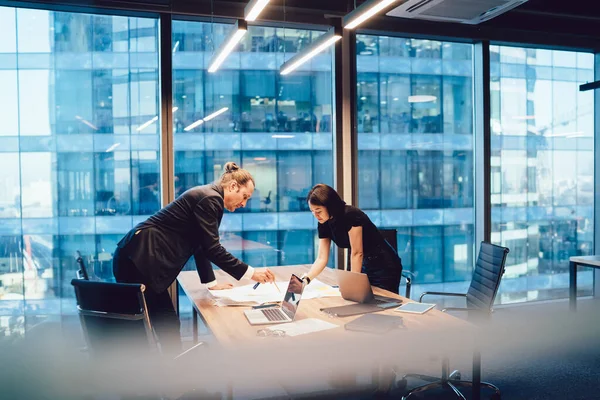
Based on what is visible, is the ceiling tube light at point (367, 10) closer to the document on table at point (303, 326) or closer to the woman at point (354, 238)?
the woman at point (354, 238)

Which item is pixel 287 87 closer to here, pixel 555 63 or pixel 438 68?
pixel 438 68

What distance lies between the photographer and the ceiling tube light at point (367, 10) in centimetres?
296

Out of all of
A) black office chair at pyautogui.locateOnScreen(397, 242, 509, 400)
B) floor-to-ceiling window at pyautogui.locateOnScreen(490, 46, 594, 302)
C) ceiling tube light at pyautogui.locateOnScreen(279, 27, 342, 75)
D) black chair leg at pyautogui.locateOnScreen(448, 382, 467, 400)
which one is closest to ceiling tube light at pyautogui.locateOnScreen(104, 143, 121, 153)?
ceiling tube light at pyautogui.locateOnScreen(279, 27, 342, 75)

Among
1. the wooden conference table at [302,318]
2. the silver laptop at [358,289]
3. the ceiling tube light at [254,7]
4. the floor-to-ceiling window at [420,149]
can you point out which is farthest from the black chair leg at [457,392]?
the ceiling tube light at [254,7]

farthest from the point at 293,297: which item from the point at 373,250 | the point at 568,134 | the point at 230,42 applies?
the point at 568,134

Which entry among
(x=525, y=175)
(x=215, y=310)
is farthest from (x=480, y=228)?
(x=215, y=310)

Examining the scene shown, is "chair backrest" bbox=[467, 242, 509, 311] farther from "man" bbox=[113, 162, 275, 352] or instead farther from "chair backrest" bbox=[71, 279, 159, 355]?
"chair backrest" bbox=[71, 279, 159, 355]

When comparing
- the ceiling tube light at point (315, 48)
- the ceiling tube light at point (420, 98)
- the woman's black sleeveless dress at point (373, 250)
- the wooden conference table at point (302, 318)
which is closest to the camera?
the wooden conference table at point (302, 318)

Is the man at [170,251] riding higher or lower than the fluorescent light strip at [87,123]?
lower

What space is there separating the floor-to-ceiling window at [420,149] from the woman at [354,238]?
5.25ft

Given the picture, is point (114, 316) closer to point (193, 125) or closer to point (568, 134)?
point (193, 125)

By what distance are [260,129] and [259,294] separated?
205cm

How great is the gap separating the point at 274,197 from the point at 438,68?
2.18m

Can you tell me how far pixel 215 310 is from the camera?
9.25 ft
